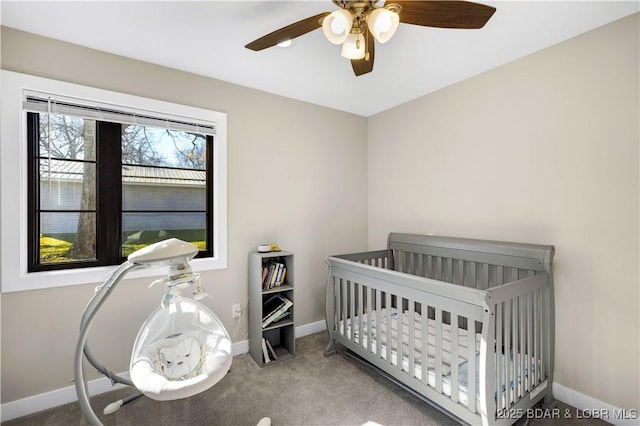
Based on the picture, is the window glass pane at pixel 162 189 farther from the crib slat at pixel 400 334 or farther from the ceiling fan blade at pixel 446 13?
the ceiling fan blade at pixel 446 13

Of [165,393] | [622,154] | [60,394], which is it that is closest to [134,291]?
[60,394]

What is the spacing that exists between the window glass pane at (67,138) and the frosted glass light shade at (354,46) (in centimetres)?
187

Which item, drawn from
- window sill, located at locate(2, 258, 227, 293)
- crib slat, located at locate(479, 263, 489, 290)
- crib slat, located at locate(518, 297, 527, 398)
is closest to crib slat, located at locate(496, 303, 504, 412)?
crib slat, located at locate(518, 297, 527, 398)

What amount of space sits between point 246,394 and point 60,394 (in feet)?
3.88

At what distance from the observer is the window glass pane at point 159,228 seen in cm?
222

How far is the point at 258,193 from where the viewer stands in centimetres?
269

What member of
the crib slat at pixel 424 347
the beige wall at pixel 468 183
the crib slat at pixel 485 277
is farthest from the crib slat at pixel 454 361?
the beige wall at pixel 468 183

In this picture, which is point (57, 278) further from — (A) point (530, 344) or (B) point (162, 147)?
(A) point (530, 344)

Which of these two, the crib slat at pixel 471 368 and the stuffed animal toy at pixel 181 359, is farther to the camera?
the stuffed animal toy at pixel 181 359

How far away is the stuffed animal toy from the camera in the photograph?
5.47ft

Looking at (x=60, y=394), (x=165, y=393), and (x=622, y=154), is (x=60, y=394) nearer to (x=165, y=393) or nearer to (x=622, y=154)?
(x=165, y=393)

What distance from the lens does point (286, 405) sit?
6.27ft

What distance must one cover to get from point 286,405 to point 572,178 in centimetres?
236

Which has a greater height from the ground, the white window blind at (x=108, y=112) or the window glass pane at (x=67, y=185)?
the white window blind at (x=108, y=112)
